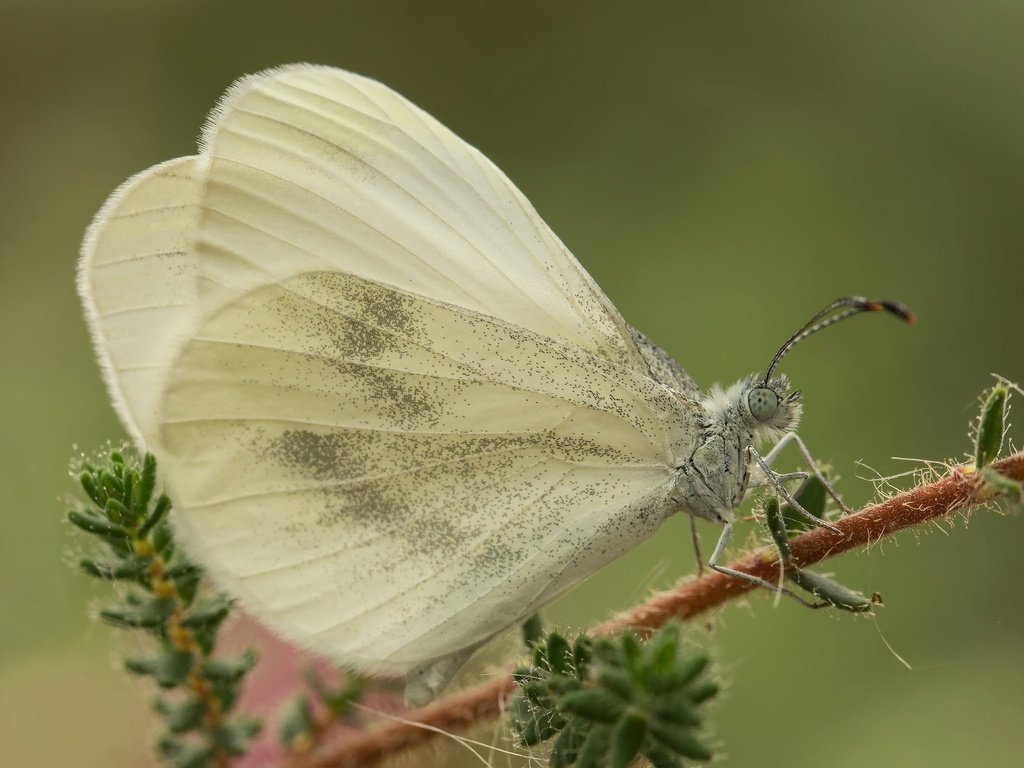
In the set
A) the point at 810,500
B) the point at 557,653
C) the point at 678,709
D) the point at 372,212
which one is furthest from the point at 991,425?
the point at 372,212

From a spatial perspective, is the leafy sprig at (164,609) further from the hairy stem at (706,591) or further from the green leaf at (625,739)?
the green leaf at (625,739)

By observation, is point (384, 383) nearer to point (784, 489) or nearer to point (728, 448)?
point (728, 448)

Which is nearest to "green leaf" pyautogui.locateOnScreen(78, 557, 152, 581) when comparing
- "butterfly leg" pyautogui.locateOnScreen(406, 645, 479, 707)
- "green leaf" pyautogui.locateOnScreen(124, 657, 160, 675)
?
"green leaf" pyautogui.locateOnScreen(124, 657, 160, 675)

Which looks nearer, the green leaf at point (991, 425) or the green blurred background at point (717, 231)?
the green leaf at point (991, 425)

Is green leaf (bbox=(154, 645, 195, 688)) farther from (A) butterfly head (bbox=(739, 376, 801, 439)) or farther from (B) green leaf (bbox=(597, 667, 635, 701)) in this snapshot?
(A) butterfly head (bbox=(739, 376, 801, 439))

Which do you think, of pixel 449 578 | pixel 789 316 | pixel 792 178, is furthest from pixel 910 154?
pixel 449 578

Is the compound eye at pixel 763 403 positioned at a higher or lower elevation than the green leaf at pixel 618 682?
higher

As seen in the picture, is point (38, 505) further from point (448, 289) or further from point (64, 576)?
point (448, 289)

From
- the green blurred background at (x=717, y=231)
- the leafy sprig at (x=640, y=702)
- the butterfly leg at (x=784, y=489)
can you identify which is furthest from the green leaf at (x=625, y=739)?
the green blurred background at (x=717, y=231)
